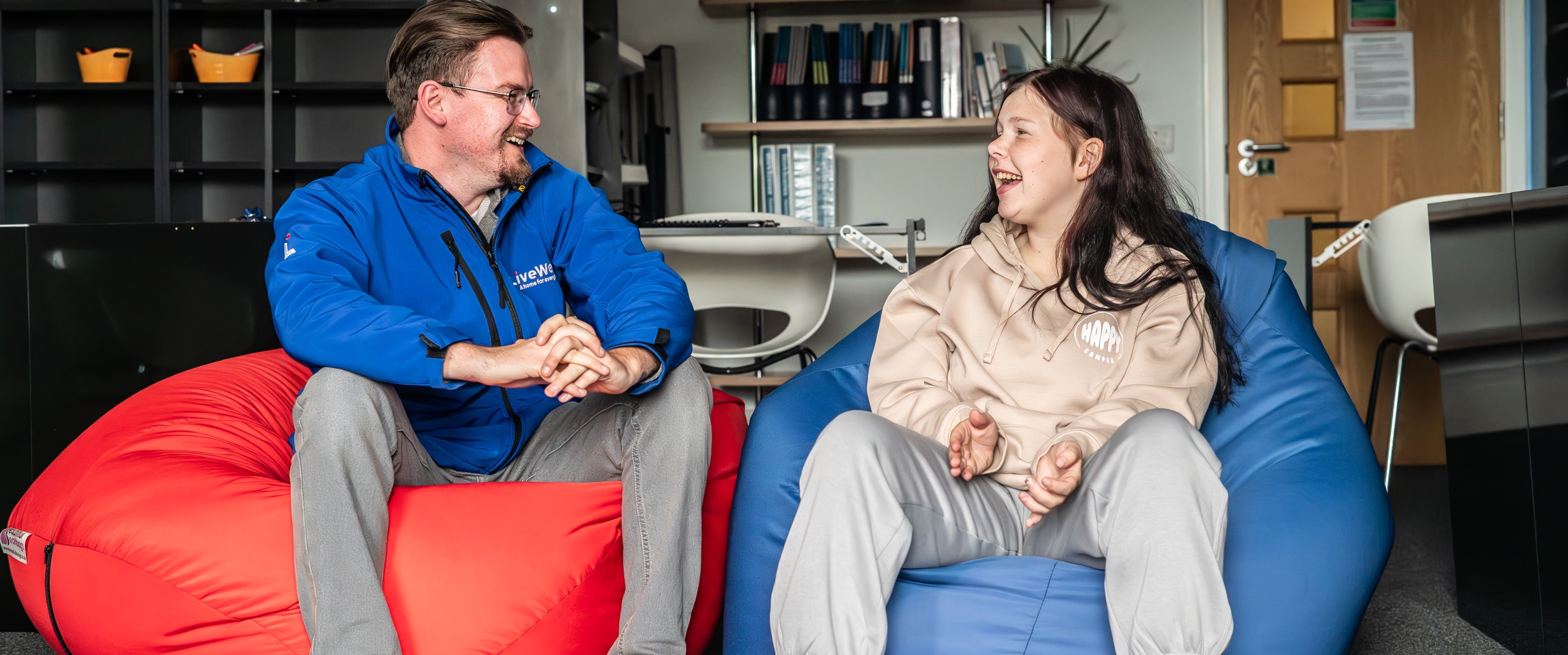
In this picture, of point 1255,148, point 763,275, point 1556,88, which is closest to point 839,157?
point 763,275

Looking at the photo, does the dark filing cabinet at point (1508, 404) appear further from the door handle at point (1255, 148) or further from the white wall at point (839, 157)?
the white wall at point (839, 157)

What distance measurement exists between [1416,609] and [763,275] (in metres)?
1.97

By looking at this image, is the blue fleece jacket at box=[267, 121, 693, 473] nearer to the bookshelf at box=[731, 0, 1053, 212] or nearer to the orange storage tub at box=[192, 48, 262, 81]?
the orange storage tub at box=[192, 48, 262, 81]

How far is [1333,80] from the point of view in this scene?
3.65m

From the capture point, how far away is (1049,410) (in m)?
1.48

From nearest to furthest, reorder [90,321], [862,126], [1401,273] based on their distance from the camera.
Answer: [90,321], [1401,273], [862,126]

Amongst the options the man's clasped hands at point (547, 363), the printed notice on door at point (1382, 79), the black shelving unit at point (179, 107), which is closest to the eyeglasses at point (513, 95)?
the man's clasped hands at point (547, 363)

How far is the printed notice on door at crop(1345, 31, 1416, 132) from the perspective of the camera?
3.61m

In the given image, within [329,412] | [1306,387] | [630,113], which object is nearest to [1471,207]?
[1306,387]

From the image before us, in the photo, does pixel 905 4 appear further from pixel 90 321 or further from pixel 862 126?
pixel 90 321

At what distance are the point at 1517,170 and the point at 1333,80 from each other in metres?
0.67

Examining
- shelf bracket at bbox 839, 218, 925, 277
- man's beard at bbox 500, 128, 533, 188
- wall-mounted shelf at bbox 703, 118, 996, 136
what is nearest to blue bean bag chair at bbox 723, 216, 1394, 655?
man's beard at bbox 500, 128, 533, 188

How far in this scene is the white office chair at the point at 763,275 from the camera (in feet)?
10.8

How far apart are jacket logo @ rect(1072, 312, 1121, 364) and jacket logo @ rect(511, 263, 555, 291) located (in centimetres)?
82
